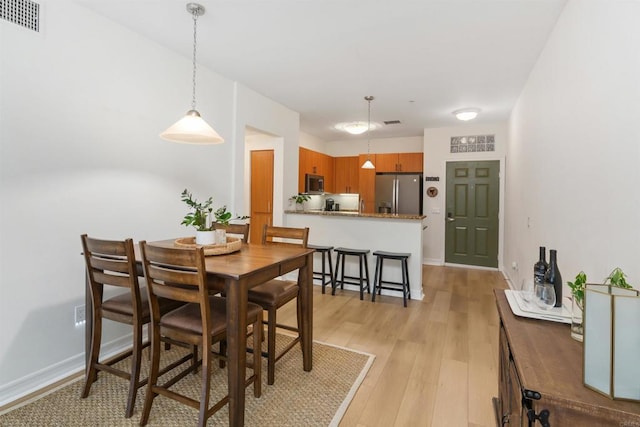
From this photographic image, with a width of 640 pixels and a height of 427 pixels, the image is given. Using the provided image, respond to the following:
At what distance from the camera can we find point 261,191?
5.29 m

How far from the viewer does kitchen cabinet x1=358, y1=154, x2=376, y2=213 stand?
22.1 ft

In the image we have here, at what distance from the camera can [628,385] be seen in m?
0.82

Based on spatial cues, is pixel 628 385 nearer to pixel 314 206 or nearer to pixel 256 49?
pixel 256 49

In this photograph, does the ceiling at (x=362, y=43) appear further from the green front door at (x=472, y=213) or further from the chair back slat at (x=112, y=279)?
the chair back slat at (x=112, y=279)

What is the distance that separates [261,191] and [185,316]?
3.62m

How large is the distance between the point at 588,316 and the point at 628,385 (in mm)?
176

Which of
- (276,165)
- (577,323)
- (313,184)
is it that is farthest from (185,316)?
(313,184)

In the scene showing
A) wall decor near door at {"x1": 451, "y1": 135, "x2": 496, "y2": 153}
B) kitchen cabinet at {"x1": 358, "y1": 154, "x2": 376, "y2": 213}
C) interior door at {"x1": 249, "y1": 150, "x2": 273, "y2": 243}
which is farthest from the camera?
kitchen cabinet at {"x1": 358, "y1": 154, "x2": 376, "y2": 213}

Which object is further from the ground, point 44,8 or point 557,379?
point 44,8

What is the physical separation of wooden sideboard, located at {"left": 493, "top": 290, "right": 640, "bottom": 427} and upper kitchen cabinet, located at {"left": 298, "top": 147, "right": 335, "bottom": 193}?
16.0 feet

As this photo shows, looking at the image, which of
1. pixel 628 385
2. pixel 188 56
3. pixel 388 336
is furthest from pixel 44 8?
pixel 388 336

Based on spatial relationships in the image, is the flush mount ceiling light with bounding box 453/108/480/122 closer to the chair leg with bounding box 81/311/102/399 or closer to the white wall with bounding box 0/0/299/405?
the white wall with bounding box 0/0/299/405

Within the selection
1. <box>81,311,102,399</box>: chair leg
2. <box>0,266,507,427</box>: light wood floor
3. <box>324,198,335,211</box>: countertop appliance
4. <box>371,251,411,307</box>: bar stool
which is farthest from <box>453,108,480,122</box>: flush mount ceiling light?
<box>81,311,102,399</box>: chair leg

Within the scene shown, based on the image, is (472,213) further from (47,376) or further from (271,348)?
(47,376)
